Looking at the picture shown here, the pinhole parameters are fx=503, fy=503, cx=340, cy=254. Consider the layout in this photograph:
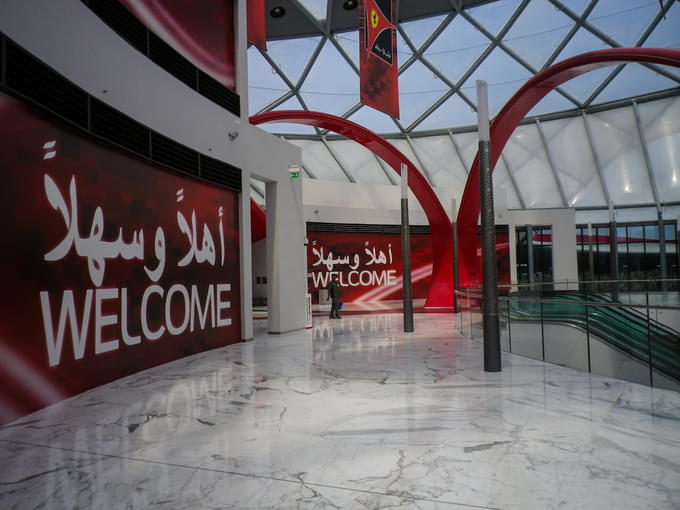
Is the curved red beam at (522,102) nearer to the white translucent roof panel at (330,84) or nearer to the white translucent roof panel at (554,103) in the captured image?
the white translucent roof panel at (554,103)

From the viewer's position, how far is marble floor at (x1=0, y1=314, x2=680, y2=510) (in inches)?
113

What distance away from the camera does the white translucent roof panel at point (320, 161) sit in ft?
81.1

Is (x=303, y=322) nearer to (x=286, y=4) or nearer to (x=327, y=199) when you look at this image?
(x=327, y=199)

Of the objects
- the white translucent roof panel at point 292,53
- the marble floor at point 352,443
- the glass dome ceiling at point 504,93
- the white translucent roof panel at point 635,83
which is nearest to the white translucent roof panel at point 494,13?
the glass dome ceiling at point 504,93

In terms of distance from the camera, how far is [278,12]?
20.4 m

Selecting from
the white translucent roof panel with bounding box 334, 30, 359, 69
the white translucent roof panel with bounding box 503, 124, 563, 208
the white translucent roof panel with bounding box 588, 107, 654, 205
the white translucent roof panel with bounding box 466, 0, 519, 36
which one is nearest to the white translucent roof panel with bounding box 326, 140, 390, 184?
the white translucent roof panel with bounding box 334, 30, 359, 69

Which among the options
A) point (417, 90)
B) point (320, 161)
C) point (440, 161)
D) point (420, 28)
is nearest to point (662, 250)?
point (440, 161)

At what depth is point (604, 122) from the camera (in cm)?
2352

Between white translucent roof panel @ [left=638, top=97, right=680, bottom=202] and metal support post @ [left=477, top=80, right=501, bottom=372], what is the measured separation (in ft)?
65.0

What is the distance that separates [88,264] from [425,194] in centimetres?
1325

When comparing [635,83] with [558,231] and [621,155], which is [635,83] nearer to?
[621,155]

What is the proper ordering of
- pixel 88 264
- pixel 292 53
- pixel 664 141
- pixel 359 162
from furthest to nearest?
pixel 359 162 → pixel 292 53 → pixel 664 141 → pixel 88 264

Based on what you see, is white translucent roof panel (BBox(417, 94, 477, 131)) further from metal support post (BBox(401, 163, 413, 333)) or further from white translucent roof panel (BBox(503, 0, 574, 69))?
metal support post (BBox(401, 163, 413, 333))

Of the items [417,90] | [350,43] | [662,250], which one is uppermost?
[350,43]
